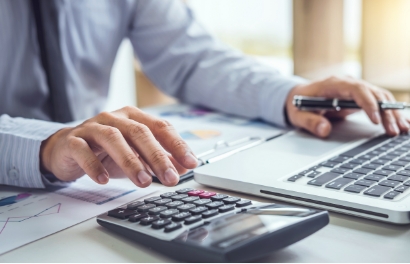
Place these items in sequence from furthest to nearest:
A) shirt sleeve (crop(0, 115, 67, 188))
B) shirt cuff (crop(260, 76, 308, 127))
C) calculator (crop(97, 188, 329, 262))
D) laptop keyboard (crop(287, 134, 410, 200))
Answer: shirt cuff (crop(260, 76, 308, 127)), shirt sleeve (crop(0, 115, 67, 188)), laptop keyboard (crop(287, 134, 410, 200)), calculator (crop(97, 188, 329, 262))

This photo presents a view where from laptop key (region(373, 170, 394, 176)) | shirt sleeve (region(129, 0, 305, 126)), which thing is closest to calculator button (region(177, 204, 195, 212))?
laptop key (region(373, 170, 394, 176))

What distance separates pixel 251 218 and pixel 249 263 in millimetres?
40

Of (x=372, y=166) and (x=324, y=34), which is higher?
(x=324, y=34)

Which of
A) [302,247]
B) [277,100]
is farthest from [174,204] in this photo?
[277,100]

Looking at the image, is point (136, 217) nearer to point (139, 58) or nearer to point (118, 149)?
point (118, 149)

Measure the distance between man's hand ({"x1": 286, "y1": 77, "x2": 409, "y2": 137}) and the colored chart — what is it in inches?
16.0

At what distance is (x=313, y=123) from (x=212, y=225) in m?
0.39

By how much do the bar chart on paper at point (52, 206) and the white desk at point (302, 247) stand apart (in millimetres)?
21

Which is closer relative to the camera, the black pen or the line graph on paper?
the line graph on paper

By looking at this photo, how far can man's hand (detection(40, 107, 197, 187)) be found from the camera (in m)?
0.48

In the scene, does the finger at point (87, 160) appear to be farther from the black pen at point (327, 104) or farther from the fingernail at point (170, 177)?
the black pen at point (327, 104)

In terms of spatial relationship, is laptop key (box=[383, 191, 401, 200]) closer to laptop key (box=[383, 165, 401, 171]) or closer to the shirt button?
laptop key (box=[383, 165, 401, 171])

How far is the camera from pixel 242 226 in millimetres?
380

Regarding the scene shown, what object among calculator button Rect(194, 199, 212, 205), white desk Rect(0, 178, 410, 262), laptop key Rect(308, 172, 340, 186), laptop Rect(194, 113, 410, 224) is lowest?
white desk Rect(0, 178, 410, 262)
